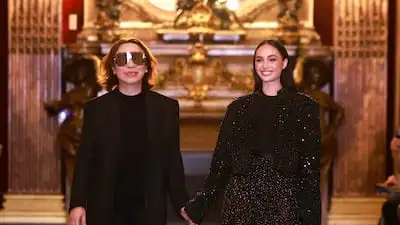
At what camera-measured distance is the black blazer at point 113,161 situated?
3480mm

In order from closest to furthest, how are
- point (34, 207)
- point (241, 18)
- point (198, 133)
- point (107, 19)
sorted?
point (198, 133) < point (107, 19) < point (34, 207) < point (241, 18)

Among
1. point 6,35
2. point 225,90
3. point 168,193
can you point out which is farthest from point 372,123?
point 168,193

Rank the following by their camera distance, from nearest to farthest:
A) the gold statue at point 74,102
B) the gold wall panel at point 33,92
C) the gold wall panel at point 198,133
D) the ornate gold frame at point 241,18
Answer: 1. the gold statue at point 74,102
2. the gold wall panel at point 198,133
3. the gold wall panel at point 33,92
4. the ornate gold frame at point 241,18

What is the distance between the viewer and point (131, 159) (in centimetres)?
350

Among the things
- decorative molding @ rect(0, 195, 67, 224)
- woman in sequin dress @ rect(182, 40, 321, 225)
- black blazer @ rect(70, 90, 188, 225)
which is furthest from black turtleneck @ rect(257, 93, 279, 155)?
decorative molding @ rect(0, 195, 67, 224)

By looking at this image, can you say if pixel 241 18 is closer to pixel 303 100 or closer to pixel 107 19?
pixel 107 19

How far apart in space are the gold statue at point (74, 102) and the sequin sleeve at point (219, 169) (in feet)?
13.1

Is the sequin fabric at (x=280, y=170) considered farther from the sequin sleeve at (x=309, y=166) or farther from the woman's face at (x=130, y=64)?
the woman's face at (x=130, y=64)

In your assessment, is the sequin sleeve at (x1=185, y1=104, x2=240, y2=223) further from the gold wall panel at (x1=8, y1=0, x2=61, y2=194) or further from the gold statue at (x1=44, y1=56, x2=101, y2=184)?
the gold wall panel at (x1=8, y1=0, x2=61, y2=194)

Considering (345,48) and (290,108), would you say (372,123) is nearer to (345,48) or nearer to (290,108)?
(345,48)

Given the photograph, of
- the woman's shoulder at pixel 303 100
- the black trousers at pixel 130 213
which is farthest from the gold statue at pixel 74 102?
the woman's shoulder at pixel 303 100

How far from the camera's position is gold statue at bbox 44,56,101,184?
7.42m

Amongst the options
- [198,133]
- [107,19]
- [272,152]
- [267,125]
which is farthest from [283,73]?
[107,19]

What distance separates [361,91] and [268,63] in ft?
15.2
